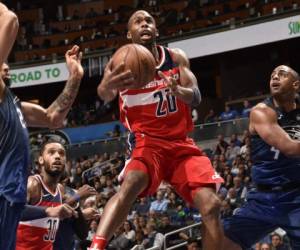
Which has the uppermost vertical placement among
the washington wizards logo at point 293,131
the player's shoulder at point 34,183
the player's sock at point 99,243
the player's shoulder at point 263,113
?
the player's shoulder at point 263,113

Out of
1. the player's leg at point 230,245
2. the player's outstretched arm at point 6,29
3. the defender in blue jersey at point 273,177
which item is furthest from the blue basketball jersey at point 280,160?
the player's outstretched arm at point 6,29

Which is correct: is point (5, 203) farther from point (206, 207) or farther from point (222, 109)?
point (222, 109)

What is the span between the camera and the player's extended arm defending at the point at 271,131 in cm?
561

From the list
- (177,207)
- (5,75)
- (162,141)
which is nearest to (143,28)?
(162,141)

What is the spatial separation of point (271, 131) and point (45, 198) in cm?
213

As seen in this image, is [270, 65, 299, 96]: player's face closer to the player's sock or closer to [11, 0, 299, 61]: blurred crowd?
the player's sock

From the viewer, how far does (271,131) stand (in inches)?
225

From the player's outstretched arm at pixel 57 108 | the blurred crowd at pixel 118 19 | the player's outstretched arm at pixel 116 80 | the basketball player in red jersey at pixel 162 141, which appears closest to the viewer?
the player's outstretched arm at pixel 57 108

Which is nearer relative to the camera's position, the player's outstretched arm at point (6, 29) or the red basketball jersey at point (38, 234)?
the player's outstretched arm at point (6, 29)

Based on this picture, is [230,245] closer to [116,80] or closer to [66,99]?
[116,80]

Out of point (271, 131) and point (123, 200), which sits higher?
point (271, 131)

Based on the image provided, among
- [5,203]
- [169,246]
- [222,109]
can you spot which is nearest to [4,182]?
[5,203]

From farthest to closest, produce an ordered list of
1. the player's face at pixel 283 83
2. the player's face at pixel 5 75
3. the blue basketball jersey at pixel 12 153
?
the player's face at pixel 283 83
the player's face at pixel 5 75
the blue basketball jersey at pixel 12 153

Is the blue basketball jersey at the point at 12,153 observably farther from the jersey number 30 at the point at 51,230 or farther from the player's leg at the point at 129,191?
the jersey number 30 at the point at 51,230
